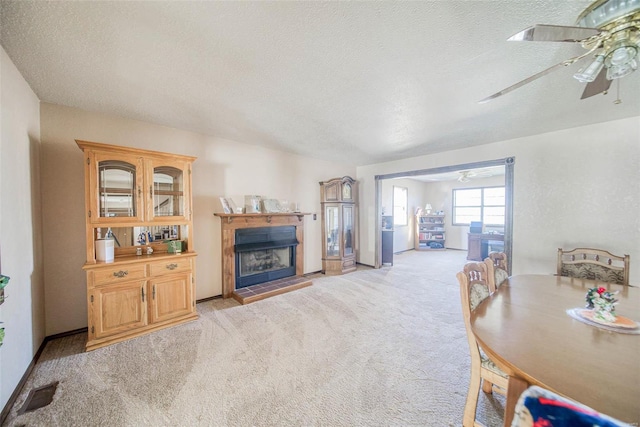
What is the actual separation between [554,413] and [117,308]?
3404 mm

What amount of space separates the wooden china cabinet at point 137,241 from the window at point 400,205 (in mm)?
6548

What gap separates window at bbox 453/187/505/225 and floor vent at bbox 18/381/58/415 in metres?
9.81

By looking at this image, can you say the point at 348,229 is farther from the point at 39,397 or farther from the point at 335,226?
the point at 39,397

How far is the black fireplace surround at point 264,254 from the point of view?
391cm

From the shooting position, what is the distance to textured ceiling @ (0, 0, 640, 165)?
1.38m

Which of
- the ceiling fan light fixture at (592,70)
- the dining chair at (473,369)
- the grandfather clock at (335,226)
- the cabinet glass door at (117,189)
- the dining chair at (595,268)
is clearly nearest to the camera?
the ceiling fan light fixture at (592,70)

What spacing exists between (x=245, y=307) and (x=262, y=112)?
2672 millimetres

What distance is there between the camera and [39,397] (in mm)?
1756

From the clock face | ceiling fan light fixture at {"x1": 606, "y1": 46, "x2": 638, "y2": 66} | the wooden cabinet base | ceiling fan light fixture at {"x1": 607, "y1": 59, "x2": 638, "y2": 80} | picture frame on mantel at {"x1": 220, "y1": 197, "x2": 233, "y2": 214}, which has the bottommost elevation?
the wooden cabinet base

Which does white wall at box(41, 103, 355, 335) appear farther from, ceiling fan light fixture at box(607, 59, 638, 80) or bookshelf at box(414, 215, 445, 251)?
bookshelf at box(414, 215, 445, 251)

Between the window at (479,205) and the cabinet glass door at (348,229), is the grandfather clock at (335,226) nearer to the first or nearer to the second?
the cabinet glass door at (348,229)

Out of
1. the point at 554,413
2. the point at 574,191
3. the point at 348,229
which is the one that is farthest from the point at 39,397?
the point at 574,191

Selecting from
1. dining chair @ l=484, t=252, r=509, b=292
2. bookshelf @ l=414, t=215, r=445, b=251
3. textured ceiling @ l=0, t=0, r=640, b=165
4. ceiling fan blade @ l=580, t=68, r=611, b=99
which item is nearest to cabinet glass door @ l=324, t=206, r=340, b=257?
textured ceiling @ l=0, t=0, r=640, b=165

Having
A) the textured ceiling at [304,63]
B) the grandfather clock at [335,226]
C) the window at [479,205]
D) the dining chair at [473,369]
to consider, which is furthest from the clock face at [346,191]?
the window at [479,205]
